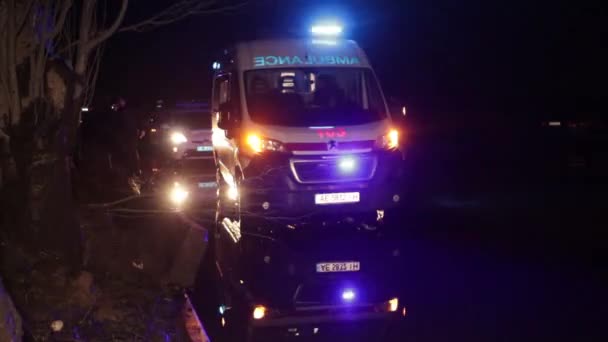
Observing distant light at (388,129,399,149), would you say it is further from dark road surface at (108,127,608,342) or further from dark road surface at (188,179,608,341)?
dark road surface at (188,179,608,341)

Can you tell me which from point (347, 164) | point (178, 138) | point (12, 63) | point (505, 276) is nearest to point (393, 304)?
point (505, 276)

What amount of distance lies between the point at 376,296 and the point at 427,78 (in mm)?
25648

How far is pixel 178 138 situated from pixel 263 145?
7.02m

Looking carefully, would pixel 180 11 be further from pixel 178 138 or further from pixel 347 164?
pixel 178 138

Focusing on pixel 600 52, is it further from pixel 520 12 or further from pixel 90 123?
pixel 90 123

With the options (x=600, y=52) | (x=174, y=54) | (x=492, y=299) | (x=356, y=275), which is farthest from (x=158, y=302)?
(x=174, y=54)

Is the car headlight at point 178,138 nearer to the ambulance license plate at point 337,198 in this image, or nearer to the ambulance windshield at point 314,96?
the ambulance windshield at point 314,96

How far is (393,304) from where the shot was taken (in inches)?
262

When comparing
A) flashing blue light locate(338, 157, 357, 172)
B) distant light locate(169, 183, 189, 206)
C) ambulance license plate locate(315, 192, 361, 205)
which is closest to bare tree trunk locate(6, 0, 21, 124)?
ambulance license plate locate(315, 192, 361, 205)

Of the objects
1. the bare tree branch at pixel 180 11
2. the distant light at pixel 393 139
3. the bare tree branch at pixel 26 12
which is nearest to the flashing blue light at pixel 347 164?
the distant light at pixel 393 139

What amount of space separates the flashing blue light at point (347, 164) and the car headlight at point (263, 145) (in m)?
0.84

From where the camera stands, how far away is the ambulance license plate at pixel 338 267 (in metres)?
6.43

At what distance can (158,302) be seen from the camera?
308 inches

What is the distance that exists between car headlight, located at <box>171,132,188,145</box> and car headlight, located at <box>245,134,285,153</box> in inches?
263
